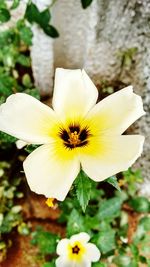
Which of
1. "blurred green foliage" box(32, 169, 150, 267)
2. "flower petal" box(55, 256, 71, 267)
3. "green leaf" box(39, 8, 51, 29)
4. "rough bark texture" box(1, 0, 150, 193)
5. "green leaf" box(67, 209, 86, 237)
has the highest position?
"green leaf" box(39, 8, 51, 29)

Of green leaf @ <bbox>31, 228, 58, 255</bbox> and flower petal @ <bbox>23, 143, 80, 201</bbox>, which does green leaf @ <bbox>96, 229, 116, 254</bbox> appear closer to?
green leaf @ <bbox>31, 228, 58, 255</bbox>

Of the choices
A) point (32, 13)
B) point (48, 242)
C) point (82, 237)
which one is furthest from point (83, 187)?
point (32, 13)

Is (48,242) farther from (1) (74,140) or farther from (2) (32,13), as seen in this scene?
(2) (32,13)

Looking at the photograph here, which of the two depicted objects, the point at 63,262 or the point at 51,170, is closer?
the point at 51,170

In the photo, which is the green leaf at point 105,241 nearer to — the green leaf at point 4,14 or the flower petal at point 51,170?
the flower petal at point 51,170

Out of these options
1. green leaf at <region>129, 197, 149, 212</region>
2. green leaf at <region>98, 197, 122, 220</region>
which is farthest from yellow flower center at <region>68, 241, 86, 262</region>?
green leaf at <region>129, 197, 149, 212</region>
